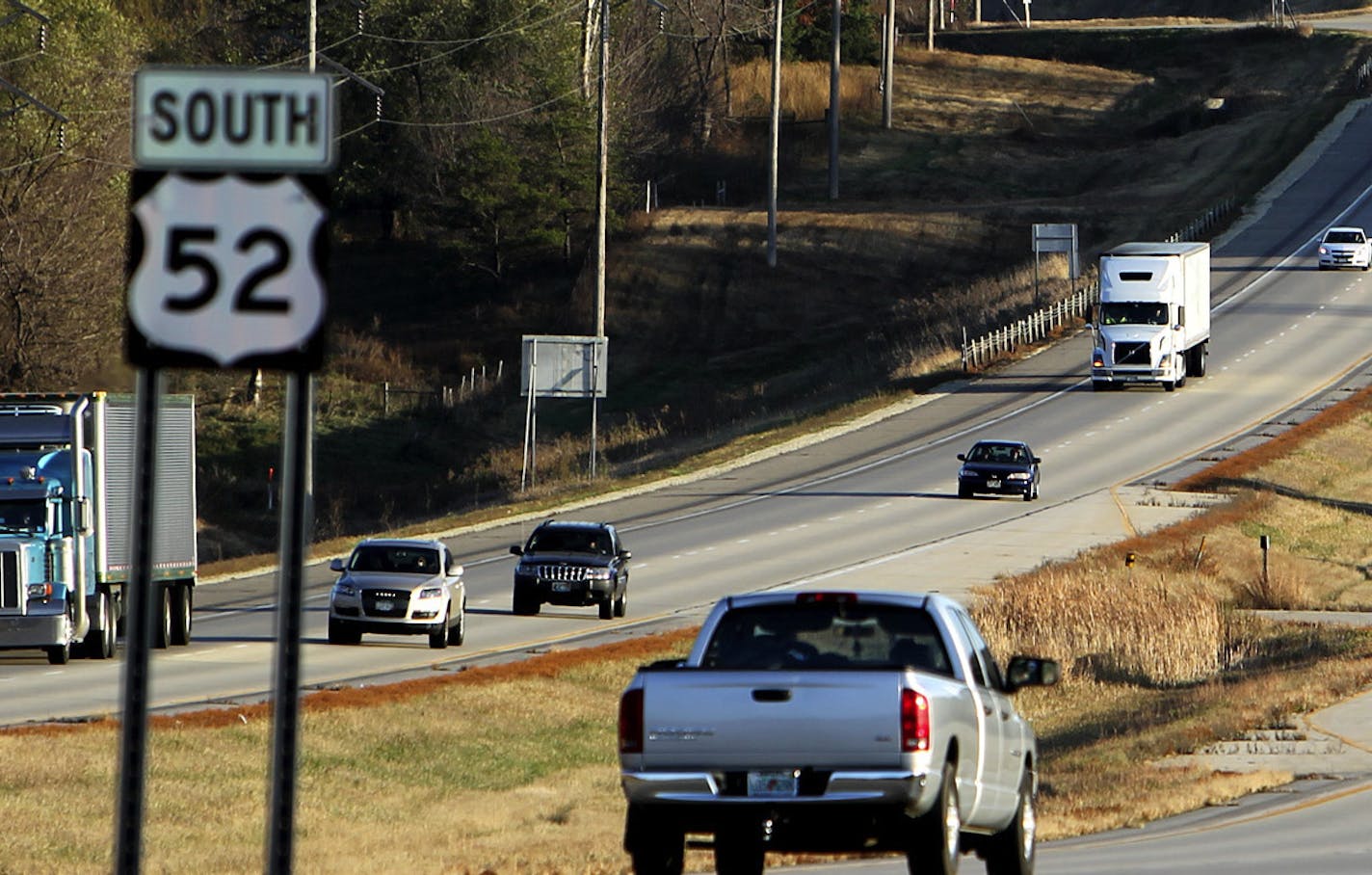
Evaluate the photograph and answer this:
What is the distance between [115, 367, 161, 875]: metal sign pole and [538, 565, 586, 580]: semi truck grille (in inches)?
1242

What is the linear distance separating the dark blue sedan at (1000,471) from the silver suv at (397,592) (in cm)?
2133

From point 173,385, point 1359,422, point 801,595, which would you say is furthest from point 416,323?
point 801,595

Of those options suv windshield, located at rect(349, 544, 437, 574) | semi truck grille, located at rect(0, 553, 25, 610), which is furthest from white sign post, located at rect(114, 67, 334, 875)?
suv windshield, located at rect(349, 544, 437, 574)

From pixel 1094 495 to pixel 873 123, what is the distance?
2815 inches

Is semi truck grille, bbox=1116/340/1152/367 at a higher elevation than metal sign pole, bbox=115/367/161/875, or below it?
higher

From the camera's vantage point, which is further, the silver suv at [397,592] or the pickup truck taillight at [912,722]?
the silver suv at [397,592]

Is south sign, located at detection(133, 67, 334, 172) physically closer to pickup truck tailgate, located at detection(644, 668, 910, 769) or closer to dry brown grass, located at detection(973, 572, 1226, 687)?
pickup truck tailgate, located at detection(644, 668, 910, 769)

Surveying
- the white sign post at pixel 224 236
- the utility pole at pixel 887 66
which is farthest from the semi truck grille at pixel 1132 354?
the white sign post at pixel 224 236

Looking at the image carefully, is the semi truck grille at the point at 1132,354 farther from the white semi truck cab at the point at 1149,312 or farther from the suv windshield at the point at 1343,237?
the suv windshield at the point at 1343,237

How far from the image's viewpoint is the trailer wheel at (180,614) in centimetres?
3388

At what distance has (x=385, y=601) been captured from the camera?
3416 centimetres

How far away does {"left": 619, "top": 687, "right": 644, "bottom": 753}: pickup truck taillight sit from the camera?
12266mm

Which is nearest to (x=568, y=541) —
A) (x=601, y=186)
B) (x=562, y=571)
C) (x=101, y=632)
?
(x=562, y=571)

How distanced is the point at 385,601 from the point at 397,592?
251 mm
